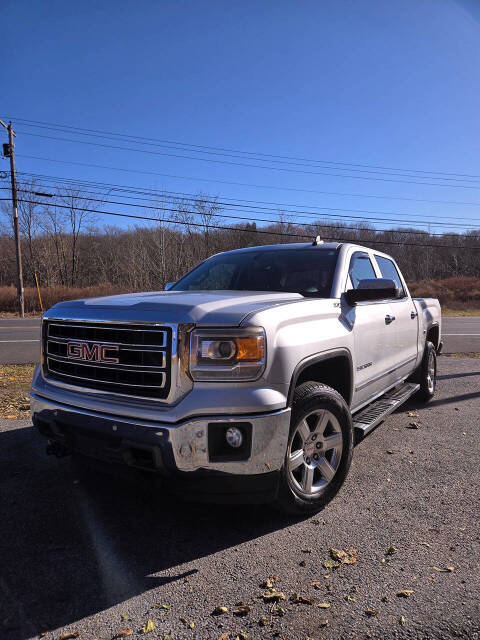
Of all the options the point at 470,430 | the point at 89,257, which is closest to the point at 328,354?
the point at 470,430

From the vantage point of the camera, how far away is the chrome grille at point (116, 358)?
97.3 inches

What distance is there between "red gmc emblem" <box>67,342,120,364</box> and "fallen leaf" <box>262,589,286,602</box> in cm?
147

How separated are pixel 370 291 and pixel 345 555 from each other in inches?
72.2

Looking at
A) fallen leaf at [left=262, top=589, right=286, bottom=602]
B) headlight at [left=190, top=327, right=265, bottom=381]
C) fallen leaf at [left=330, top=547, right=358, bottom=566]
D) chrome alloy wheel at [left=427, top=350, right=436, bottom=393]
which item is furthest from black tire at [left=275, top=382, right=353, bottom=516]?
chrome alloy wheel at [left=427, top=350, right=436, bottom=393]

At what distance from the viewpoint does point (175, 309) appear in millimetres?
2520

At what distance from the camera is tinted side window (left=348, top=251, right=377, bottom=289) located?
3.92 metres

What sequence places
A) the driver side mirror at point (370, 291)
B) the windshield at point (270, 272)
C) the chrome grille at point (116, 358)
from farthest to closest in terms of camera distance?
the windshield at point (270, 272), the driver side mirror at point (370, 291), the chrome grille at point (116, 358)

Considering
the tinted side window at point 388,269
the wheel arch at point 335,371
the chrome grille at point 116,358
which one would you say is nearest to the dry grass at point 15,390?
the chrome grille at point 116,358

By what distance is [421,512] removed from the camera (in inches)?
118

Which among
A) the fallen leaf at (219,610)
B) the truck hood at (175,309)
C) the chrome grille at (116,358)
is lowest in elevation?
the fallen leaf at (219,610)

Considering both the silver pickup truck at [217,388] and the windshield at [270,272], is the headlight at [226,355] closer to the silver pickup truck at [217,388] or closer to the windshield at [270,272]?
the silver pickup truck at [217,388]

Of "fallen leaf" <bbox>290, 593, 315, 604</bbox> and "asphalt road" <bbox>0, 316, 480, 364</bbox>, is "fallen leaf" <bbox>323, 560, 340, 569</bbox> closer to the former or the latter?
"fallen leaf" <bbox>290, 593, 315, 604</bbox>

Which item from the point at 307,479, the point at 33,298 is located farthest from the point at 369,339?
the point at 33,298

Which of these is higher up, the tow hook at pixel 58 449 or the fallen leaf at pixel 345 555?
the tow hook at pixel 58 449
